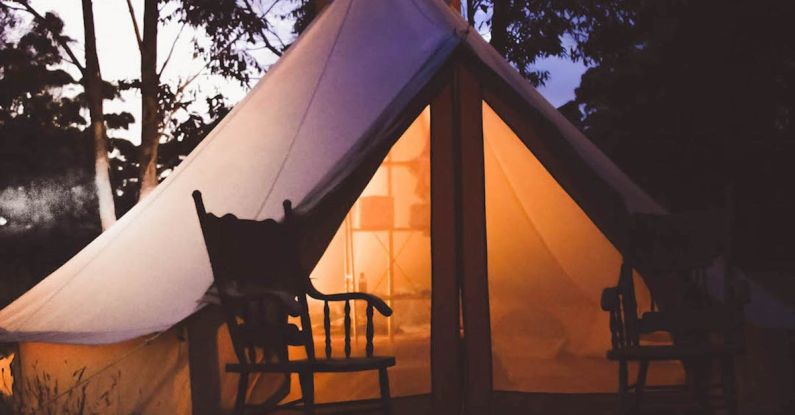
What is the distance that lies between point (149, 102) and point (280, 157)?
6.02 m

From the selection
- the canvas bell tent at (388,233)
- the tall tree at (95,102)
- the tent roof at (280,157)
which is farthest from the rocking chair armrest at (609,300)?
the tall tree at (95,102)

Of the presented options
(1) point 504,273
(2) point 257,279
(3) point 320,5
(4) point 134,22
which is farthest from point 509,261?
(4) point 134,22

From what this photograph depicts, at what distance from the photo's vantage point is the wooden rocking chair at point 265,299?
11.7ft

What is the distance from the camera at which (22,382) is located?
4.44 m

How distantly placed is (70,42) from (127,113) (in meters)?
12.4

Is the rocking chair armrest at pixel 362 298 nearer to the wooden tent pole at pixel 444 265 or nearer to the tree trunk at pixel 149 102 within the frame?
the wooden tent pole at pixel 444 265

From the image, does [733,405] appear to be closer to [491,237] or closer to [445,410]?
[445,410]

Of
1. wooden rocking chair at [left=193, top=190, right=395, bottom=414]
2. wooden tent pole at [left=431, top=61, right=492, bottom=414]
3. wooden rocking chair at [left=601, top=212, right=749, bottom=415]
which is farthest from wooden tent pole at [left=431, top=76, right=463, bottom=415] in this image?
wooden rocking chair at [left=601, top=212, right=749, bottom=415]

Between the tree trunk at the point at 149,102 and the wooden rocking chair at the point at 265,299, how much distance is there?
6.44 meters

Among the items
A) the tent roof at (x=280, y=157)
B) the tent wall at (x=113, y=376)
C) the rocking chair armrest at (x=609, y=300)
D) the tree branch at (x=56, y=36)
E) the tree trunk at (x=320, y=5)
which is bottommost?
the tent wall at (x=113, y=376)

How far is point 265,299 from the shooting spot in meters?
3.65

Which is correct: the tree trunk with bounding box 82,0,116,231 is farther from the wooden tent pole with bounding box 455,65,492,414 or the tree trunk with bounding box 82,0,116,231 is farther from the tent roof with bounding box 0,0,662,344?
the wooden tent pole with bounding box 455,65,492,414

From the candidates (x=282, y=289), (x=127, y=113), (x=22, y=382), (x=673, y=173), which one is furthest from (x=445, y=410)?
(x=127, y=113)

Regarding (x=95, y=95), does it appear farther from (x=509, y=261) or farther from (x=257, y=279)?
(x=257, y=279)
